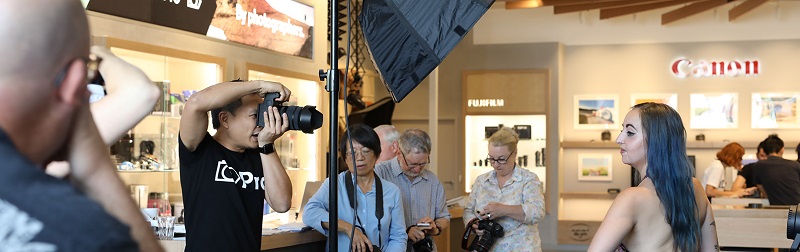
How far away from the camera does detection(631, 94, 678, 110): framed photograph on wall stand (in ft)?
45.0

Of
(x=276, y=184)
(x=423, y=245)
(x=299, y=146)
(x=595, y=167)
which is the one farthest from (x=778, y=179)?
(x=276, y=184)

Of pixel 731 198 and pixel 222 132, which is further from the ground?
pixel 222 132

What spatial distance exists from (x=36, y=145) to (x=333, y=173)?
169cm

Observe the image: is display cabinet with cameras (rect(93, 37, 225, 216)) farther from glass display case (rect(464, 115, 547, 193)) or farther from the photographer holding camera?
glass display case (rect(464, 115, 547, 193))

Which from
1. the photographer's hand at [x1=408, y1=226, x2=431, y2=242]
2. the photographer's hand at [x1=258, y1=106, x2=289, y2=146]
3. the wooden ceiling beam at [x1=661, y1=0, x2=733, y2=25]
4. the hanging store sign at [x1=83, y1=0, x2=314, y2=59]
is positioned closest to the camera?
the photographer's hand at [x1=258, y1=106, x2=289, y2=146]

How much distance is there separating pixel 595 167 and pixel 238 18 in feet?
Answer: 27.4

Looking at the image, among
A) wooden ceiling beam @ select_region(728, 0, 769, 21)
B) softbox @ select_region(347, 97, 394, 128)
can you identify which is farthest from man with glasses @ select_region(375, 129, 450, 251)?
wooden ceiling beam @ select_region(728, 0, 769, 21)

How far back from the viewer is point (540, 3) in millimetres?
12016

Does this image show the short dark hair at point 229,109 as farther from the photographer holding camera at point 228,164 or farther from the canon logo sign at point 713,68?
the canon logo sign at point 713,68

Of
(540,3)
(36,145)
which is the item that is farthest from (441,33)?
(540,3)

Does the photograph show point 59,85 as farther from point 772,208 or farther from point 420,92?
point 420,92

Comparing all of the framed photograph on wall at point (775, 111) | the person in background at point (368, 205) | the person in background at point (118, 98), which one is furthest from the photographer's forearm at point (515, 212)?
the framed photograph on wall at point (775, 111)

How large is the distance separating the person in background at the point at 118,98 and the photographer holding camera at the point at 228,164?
1914mm

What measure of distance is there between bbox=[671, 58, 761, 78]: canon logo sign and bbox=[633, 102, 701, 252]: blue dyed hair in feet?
36.3
